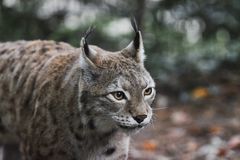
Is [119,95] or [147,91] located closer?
[119,95]

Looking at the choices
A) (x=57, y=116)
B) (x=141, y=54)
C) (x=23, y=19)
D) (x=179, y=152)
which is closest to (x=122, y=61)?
(x=141, y=54)

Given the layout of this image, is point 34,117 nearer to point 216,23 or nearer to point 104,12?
point 104,12

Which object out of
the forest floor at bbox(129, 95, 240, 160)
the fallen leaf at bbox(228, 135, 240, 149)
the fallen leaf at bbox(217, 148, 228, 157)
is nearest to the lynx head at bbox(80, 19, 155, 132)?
the forest floor at bbox(129, 95, 240, 160)

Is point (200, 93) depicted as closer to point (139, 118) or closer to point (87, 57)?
point (87, 57)

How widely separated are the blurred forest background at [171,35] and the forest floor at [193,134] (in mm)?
33

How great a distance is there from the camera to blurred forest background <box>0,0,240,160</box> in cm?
1090

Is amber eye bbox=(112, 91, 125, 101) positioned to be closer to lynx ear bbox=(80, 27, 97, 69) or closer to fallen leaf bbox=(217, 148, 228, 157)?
lynx ear bbox=(80, 27, 97, 69)

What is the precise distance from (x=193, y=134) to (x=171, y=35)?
2561 millimetres

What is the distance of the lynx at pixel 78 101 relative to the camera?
5.41 m

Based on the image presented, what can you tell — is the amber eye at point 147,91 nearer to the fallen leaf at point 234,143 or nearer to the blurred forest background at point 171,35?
the fallen leaf at point 234,143

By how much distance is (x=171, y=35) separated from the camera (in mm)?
11547

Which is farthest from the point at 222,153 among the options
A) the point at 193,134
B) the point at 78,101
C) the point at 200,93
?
the point at 200,93

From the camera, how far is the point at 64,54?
6281 mm

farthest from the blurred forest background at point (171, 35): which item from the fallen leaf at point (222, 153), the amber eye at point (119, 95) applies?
the amber eye at point (119, 95)
